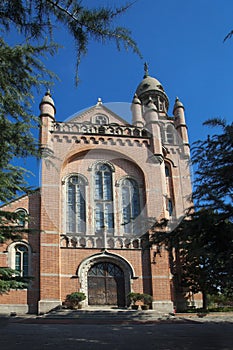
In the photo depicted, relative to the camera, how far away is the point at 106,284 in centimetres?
2262

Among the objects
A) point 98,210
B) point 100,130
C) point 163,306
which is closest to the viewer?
point 163,306

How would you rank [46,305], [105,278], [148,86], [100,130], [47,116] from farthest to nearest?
[148,86], [100,130], [47,116], [105,278], [46,305]

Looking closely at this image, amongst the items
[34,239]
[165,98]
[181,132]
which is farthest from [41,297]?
[165,98]

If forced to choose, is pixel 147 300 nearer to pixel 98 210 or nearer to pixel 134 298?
pixel 134 298

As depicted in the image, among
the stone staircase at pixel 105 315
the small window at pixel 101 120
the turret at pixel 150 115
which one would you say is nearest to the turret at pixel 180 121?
the turret at pixel 150 115

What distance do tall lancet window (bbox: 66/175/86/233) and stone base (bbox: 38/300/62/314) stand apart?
4672 mm

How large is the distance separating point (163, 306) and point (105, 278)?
3.99 meters

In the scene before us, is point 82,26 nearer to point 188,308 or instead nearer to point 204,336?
point 204,336

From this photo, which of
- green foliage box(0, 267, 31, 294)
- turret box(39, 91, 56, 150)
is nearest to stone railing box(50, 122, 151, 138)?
turret box(39, 91, 56, 150)

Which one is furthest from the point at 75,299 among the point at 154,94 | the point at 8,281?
the point at 154,94

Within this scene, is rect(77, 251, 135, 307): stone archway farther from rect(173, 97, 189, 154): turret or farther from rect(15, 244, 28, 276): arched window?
rect(173, 97, 189, 154): turret

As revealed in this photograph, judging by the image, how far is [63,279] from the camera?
71.7 ft

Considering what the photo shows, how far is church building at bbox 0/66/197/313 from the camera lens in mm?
21859

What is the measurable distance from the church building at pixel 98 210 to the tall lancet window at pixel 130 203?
0.07m
